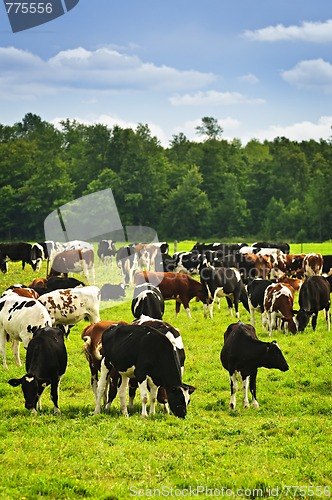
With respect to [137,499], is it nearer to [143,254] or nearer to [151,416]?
[151,416]

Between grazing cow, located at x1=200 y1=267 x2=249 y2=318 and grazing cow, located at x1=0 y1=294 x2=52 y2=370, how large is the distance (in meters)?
9.38

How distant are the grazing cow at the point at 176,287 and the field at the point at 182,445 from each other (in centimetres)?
855

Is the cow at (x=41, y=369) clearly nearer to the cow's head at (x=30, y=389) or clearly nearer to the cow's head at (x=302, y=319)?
the cow's head at (x=30, y=389)

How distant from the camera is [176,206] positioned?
302ft

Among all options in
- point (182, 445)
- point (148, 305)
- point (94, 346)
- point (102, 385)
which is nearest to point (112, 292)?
point (148, 305)

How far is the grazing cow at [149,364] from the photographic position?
37.8 ft

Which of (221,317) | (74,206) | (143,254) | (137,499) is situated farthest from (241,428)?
(74,206)

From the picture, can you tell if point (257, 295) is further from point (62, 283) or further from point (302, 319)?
point (62, 283)

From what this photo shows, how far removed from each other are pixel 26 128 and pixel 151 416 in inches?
4638

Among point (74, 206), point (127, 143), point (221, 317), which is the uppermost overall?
point (127, 143)

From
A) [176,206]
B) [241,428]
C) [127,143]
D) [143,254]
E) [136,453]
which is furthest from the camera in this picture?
[127,143]

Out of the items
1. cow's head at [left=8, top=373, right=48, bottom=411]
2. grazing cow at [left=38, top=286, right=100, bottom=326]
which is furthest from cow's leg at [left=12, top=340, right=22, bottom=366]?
cow's head at [left=8, top=373, right=48, bottom=411]

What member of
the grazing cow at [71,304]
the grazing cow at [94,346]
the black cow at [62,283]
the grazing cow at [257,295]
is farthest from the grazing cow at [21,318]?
the grazing cow at [257,295]

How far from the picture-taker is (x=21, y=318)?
15.4 meters
